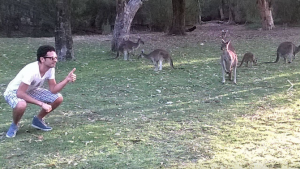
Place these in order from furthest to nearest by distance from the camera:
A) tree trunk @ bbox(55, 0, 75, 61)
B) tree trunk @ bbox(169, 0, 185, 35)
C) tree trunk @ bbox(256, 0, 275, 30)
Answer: tree trunk @ bbox(256, 0, 275, 30) < tree trunk @ bbox(169, 0, 185, 35) < tree trunk @ bbox(55, 0, 75, 61)

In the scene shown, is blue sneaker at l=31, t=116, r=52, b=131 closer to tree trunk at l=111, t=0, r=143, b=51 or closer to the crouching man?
the crouching man

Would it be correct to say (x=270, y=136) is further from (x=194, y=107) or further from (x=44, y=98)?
(x=44, y=98)

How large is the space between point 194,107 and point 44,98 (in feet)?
7.61

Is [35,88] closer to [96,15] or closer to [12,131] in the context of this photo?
[12,131]

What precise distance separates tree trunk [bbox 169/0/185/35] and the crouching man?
48.2 feet

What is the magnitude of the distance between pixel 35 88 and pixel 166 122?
175 centimetres

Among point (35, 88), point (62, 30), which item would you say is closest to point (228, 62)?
point (35, 88)

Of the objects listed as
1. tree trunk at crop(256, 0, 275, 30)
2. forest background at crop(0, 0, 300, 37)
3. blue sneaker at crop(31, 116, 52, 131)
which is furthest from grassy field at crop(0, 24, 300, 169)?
tree trunk at crop(256, 0, 275, 30)

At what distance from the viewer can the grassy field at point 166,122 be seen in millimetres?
3668

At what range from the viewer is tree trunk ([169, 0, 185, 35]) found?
1877 cm

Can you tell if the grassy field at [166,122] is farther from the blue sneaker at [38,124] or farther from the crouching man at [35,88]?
the crouching man at [35,88]

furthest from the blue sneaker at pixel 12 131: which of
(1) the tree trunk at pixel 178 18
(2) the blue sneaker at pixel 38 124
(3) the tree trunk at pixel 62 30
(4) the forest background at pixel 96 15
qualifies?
(4) the forest background at pixel 96 15

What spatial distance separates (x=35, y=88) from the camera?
4508 millimetres

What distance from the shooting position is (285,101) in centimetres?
587
